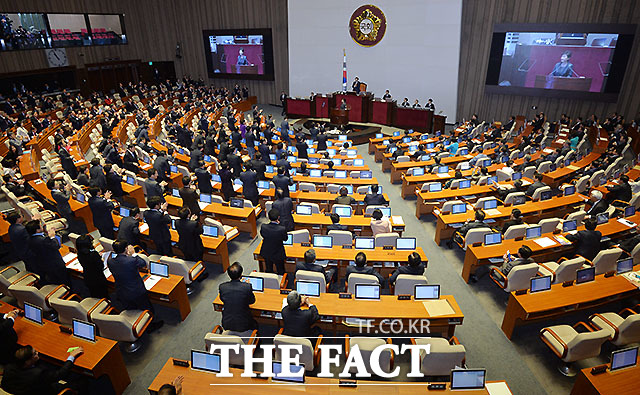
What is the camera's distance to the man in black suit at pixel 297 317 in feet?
16.8

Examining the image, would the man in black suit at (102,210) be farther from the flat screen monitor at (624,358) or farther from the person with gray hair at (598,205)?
the person with gray hair at (598,205)

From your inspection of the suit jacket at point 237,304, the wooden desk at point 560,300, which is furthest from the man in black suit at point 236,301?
the wooden desk at point 560,300

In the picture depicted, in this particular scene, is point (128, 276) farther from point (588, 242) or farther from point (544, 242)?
point (588, 242)

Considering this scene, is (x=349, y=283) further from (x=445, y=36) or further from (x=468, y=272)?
(x=445, y=36)

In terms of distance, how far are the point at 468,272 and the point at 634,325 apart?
9.17ft

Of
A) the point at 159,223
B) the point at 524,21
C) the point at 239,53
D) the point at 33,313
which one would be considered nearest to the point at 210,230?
the point at 159,223

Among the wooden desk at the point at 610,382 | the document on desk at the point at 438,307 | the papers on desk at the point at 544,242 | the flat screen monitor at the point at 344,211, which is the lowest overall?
the wooden desk at the point at 610,382

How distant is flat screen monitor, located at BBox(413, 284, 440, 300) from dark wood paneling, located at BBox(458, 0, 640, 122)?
721 inches

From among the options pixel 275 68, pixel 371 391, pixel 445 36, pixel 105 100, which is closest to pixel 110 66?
pixel 105 100

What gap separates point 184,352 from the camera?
611cm

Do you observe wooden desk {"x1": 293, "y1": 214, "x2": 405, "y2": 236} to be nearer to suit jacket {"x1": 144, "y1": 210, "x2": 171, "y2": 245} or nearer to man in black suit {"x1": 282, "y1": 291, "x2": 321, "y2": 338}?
suit jacket {"x1": 144, "y1": 210, "x2": 171, "y2": 245}

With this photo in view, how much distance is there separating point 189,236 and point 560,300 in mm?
6911

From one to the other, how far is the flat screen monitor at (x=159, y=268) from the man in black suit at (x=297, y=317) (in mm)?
2695

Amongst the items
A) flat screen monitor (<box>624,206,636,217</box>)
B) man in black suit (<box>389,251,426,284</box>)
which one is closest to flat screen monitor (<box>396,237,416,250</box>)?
man in black suit (<box>389,251,426,284</box>)
